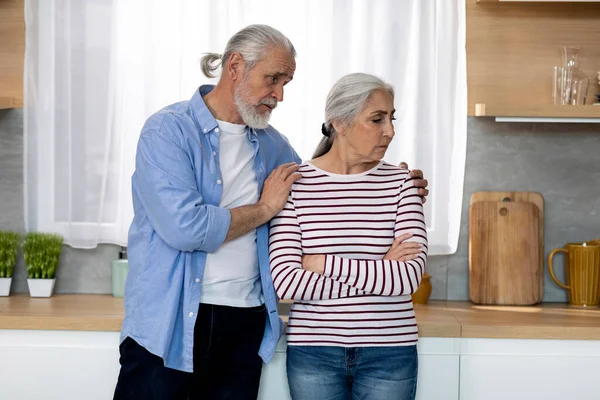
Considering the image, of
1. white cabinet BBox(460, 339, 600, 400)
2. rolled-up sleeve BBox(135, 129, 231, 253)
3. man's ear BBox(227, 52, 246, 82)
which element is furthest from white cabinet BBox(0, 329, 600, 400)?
man's ear BBox(227, 52, 246, 82)

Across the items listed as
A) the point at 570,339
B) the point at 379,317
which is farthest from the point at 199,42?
the point at 570,339

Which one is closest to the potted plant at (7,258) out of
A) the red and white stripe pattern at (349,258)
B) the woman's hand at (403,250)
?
the red and white stripe pattern at (349,258)

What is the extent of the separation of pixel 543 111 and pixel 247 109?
39.3 inches

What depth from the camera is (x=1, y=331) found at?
251cm

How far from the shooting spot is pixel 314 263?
2.15 m

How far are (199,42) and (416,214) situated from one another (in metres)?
1.07

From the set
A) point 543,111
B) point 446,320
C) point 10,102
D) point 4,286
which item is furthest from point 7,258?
point 543,111

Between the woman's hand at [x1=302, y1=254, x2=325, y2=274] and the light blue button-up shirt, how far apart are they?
0.38 feet

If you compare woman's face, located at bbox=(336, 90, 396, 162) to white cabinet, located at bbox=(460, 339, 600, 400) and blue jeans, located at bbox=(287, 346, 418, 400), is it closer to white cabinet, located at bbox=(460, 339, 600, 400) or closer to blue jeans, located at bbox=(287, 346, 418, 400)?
blue jeans, located at bbox=(287, 346, 418, 400)

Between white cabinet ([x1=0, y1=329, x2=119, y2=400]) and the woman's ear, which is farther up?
the woman's ear

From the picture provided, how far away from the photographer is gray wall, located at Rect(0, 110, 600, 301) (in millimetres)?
3020

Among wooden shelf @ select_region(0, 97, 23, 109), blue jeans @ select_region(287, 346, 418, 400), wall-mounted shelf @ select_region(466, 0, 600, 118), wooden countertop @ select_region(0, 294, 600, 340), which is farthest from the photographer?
wall-mounted shelf @ select_region(466, 0, 600, 118)

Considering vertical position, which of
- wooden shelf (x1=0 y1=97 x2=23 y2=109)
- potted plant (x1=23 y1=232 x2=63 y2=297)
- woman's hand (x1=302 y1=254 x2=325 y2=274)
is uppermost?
wooden shelf (x1=0 y1=97 x2=23 y2=109)

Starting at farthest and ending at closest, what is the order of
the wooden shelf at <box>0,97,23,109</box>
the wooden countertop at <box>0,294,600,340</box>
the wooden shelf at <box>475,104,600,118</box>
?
1. the wooden shelf at <box>0,97,23,109</box>
2. the wooden shelf at <box>475,104,600,118</box>
3. the wooden countertop at <box>0,294,600,340</box>
